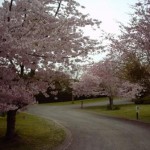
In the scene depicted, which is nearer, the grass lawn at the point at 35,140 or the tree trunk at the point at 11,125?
the grass lawn at the point at 35,140

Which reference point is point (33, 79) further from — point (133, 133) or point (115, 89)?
point (115, 89)

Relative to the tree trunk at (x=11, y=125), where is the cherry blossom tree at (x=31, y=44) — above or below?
above

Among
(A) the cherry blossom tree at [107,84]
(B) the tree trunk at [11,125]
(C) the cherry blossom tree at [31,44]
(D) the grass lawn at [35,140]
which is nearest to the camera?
(C) the cherry blossom tree at [31,44]

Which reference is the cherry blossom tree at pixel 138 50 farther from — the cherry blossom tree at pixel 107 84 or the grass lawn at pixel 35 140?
the cherry blossom tree at pixel 107 84

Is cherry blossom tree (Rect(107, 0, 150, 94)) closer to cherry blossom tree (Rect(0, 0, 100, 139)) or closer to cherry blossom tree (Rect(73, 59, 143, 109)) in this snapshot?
cherry blossom tree (Rect(0, 0, 100, 139))

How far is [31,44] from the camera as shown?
1169 centimetres

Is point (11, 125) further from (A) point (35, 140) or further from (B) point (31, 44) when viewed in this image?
(B) point (31, 44)

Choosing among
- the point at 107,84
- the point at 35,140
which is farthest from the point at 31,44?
the point at 107,84

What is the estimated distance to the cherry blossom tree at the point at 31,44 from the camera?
11.7 m

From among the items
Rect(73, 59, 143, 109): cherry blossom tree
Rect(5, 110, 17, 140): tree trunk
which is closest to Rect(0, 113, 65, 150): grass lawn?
Rect(5, 110, 17, 140): tree trunk

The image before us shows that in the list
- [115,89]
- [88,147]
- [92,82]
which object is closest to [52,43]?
[88,147]

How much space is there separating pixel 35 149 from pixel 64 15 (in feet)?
21.3

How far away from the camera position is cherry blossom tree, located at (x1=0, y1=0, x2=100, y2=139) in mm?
11727

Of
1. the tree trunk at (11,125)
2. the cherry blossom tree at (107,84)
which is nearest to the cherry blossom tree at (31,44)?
the tree trunk at (11,125)
